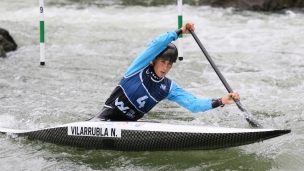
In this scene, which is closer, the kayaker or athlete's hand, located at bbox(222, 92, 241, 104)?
athlete's hand, located at bbox(222, 92, 241, 104)

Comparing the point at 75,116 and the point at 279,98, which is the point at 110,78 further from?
the point at 279,98

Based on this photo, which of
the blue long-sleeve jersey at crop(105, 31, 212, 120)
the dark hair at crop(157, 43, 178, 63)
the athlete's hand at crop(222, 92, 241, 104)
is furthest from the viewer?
the blue long-sleeve jersey at crop(105, 31, 212, 120)

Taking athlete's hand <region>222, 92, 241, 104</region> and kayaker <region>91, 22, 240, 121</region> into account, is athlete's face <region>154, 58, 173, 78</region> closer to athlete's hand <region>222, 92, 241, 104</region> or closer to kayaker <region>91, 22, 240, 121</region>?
kayaker <region>91, 22, 240, 121</region>

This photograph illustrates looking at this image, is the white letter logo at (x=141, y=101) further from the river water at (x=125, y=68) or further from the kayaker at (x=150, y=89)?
the river water at (x=125, y=68)

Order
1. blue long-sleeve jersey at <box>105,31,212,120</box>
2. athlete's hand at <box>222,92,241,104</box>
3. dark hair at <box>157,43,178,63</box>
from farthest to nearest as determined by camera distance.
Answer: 1. blue long-sleeve jersey at <box>105,31,212,120</box>
2. dark hair at <box>157,43,178,63</box>
3. athlete's hand at <box>222,92,241,104</box>

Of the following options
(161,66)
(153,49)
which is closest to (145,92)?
(161,66)

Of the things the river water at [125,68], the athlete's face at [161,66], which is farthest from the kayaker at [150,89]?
the river water at [125,68]

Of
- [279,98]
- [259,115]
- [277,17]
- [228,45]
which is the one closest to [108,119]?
[259,115]

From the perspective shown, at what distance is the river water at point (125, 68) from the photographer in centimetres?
500

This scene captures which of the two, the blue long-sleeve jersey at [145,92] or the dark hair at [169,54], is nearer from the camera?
the dark hair at [169,54]

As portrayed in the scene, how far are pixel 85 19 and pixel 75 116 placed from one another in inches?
284

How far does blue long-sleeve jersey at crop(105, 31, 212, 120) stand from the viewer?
491 centimetres

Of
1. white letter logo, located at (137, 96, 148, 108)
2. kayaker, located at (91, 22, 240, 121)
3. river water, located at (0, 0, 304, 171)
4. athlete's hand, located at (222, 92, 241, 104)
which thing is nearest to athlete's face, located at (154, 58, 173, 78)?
kayaker, located at (91, 22, 240, 121)

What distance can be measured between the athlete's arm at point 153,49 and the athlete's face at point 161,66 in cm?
6
